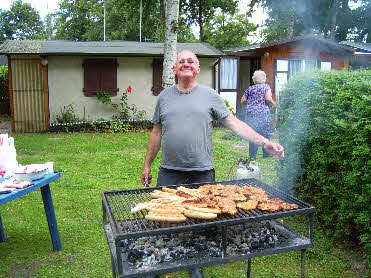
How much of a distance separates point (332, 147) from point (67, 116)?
11358 millimetres

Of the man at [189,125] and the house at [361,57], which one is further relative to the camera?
the house at [361,57]

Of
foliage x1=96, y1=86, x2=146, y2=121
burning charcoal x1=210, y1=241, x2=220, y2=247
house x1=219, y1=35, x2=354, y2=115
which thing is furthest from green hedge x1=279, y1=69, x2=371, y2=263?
house x1=219, y1=35, x2=354, y2=115

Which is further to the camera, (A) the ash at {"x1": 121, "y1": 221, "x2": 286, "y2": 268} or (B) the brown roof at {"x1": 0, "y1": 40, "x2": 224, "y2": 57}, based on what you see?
(B) the brown roof at {"x1": 0, "y1": 40, "x2": 224, "y2": 57}

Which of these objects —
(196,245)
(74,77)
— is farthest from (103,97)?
(196,245)

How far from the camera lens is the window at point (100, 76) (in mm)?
14047

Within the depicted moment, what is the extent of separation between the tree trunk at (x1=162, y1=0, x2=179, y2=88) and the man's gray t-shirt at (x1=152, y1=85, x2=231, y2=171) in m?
5.66

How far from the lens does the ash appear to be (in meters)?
→ 2.78

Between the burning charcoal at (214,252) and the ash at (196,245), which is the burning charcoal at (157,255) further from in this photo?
the burning charcoal at (214,252)

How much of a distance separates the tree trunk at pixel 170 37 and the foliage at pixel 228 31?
21962 mm

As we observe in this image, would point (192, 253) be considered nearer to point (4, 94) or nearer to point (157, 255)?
point (157, 255)

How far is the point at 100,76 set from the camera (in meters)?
14.2

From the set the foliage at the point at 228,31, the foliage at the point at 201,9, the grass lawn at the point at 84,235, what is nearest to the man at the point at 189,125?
the grass lawn at the point at 84,235

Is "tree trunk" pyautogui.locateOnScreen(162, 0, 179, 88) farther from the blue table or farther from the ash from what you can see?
the ash

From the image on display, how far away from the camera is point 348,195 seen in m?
3.82
